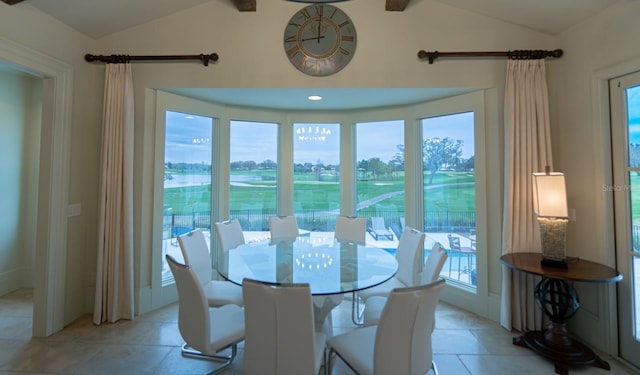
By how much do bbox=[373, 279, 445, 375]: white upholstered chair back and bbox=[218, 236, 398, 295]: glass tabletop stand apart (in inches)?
15.3

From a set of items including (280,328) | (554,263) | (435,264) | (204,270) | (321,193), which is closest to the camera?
(280,328)

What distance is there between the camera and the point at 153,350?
2346 millimetres

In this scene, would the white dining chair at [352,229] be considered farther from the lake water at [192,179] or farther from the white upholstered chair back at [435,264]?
the lake water at [192,179]

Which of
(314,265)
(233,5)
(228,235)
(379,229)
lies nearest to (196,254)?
(228,235)

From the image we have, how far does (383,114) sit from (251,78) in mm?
1762

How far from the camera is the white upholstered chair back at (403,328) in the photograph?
1342 millimetres

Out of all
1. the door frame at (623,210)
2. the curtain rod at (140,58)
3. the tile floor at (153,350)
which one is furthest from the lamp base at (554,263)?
the curtain rod at (140,58)

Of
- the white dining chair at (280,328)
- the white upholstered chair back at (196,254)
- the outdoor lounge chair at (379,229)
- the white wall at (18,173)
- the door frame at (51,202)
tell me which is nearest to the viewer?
the white dining chair at (280,328)

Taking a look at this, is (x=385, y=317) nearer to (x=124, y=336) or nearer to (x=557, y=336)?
(x=557, y=336)

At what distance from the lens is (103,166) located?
281 cm

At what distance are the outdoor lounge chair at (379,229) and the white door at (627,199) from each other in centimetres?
215

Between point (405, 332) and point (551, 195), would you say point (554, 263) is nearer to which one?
point (551, 195)

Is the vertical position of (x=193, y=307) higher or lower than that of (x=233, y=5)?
lower

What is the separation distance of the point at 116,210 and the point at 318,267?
2.16 m
